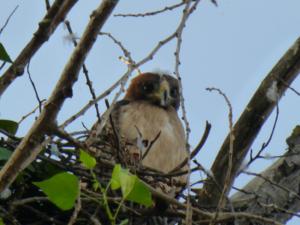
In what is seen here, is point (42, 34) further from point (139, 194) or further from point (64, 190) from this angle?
point (139, 194)

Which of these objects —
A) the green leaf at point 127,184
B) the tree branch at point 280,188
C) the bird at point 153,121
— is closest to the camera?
the green leaf at point 127,184

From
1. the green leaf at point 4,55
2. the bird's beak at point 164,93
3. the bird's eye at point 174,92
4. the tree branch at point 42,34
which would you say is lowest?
the tree branch at point 42,34

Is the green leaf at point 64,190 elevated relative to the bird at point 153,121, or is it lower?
lower

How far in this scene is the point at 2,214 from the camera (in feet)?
12.7

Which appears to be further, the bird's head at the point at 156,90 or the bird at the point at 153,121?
the bird's head at the point at 156,90

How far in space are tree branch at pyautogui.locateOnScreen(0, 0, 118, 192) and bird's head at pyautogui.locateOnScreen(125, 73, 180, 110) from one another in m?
3.82

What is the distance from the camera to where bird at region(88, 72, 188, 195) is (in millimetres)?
5586

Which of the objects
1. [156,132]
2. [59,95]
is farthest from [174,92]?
[59,95]

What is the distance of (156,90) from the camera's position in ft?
21.9

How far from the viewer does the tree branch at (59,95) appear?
2.51 metres

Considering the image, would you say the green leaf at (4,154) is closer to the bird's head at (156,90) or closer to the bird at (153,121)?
the bird at (153,121)

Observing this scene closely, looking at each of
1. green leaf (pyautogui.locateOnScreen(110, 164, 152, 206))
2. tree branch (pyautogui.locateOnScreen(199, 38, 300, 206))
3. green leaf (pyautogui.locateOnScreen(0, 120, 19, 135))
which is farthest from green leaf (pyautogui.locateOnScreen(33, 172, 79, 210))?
green leaf (pyautogui.locateOnScreen(0, 120, 19, 135))

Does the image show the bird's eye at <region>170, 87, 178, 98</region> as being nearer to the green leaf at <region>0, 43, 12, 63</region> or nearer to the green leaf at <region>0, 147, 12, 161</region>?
the green leaf at <region>0, 147, 12, 161</region>

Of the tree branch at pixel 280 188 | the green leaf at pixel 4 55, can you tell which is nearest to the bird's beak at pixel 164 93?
the tree branch at pixel 280 188
